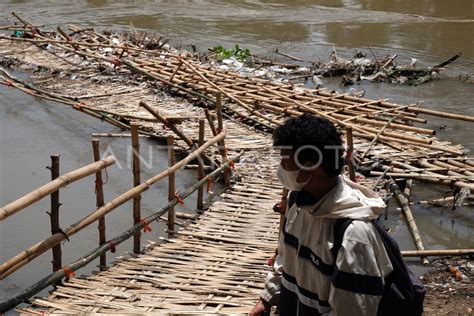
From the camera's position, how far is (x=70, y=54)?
10.6 meters

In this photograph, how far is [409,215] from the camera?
5180 mm

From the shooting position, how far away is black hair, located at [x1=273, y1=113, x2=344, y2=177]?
1909 millimetres

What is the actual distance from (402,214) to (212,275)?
2180mm

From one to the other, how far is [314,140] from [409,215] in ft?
11.5

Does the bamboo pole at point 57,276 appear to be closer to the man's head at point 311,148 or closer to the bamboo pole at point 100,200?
the bamboo pole at point 100,200

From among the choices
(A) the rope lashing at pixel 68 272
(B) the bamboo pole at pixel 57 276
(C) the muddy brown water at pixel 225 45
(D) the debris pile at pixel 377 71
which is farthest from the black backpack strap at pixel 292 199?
(D) the debris pile at pixel 377 71

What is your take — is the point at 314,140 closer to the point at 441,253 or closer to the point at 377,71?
the point at 441,253

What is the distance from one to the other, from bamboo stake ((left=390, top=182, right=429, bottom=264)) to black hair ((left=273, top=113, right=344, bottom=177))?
9.88 feet

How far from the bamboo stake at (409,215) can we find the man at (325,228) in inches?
114

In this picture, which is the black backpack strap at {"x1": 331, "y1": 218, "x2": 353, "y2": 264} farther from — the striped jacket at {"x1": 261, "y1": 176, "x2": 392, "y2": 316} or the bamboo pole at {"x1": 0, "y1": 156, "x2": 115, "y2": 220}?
the bamboo pole at {"x1": 0, "y1": 156, "x2": 115, "y2": 220}

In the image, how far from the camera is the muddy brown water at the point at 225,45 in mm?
5398

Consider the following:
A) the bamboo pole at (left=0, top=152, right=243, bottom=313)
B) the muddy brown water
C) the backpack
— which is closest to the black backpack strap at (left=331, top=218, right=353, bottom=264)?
the backpack

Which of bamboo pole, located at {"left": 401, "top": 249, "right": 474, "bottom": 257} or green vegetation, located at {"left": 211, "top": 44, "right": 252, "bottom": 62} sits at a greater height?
green vegetation, located at {"left": 211, "top": 44, "right": 252, "bottom": 62}

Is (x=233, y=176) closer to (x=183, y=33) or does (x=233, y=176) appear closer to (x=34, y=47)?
(x=34, y=47)
